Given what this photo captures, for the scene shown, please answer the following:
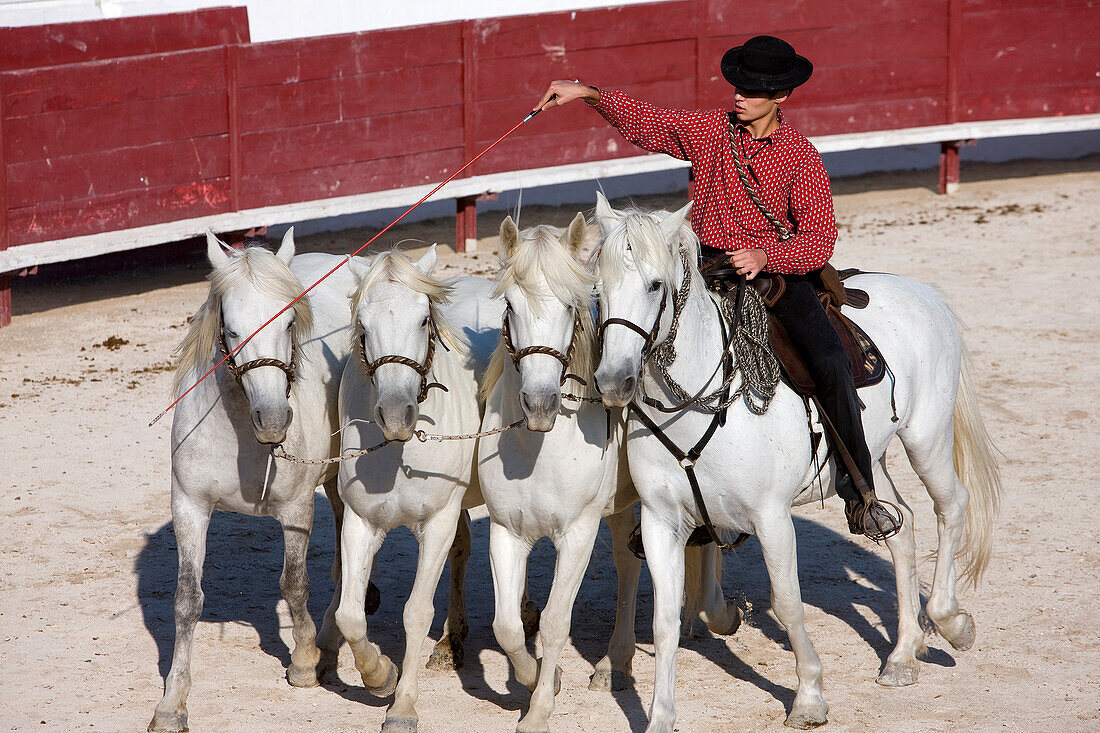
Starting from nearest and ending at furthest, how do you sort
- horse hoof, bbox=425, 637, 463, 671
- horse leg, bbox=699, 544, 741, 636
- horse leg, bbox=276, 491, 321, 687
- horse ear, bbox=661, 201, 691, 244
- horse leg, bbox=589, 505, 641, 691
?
horse ear, bbox=661, 201, 691, 244 < horse leg, bbox=276, 491, 321, 687 < horse leg, bbox=589, 505, 641, 691 < horse hoof, bbox=425, 637, 463, 671 < horse leg, bbox=699, 544, 741, 636

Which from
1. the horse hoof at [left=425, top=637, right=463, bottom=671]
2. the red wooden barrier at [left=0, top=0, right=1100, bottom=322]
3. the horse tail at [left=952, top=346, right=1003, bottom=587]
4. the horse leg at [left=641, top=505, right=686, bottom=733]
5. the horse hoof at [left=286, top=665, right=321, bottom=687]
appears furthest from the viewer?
the red wooden barrier at [left=0, top=0, right=1100, bottom=322]

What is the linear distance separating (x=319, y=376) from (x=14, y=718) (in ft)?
5.92

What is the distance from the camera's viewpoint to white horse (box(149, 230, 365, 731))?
475 cm

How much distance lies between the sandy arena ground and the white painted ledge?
59cm

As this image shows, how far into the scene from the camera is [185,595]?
5098 millimetres

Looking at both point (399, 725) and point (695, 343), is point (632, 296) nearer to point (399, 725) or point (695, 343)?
point (695, 343)

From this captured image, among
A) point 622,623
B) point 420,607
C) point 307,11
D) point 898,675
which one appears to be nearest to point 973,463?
point 898,675

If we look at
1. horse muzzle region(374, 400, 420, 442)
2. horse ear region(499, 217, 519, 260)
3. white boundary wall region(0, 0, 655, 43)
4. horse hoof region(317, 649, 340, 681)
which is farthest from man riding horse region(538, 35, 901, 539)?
white boundary wall region(0, 0, 655, 43)

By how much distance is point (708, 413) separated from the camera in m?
4.79

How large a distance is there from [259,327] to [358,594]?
1.10 meters

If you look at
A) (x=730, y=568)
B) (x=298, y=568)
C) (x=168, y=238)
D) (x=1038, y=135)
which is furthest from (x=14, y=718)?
(x=1038, y=135)

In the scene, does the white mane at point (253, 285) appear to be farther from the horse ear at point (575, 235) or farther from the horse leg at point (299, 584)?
the horse ear at point (575, 235)

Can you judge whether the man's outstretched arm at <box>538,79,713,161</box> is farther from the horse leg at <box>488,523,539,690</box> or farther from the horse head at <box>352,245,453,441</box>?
the horse leg at <box>488,523,539,690</box>

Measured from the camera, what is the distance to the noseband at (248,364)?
4.70 m
